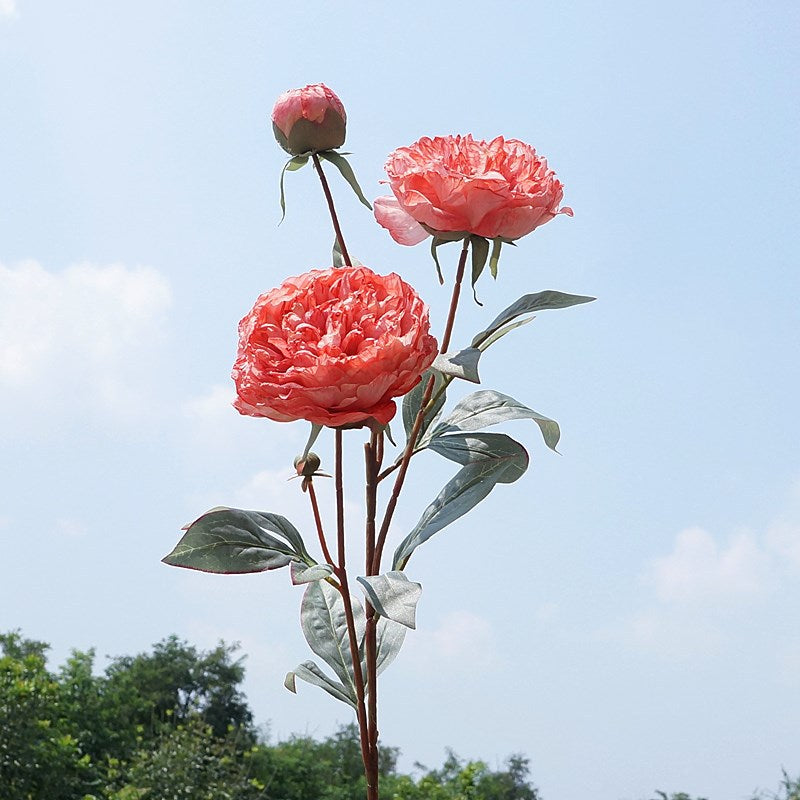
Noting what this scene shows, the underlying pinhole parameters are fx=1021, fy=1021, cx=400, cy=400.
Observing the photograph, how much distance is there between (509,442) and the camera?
1.20 meters

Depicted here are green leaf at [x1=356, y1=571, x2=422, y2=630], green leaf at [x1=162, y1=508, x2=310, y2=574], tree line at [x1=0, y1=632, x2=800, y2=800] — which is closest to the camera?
green leaf at [x1=356, y1=571, x2=422, y2=630]

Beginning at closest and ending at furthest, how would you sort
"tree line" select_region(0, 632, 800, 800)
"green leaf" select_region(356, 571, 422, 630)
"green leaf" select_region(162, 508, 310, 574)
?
"green leaf" select_region(356, 571, 422, 630)
"green leaf" select_region(162, 508, 310, 574)
"tree line" select_region(0, 632, 800, 800)

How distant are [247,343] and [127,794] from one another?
3.72 meters

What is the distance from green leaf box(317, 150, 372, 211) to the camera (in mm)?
1231

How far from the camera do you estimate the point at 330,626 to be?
52.4 inches

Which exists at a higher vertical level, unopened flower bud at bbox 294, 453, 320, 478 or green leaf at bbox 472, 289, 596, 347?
green leaf at bbox 472, 289, 596, 347

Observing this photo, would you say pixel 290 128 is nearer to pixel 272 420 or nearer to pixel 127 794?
pixel 272 420

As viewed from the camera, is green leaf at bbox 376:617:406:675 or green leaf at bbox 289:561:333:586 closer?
green leaf at bbox 289:561:333:586

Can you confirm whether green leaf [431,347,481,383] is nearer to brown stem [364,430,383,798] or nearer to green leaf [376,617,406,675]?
brown stem [364,430,383,798]

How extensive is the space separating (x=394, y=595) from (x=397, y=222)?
1.52 feet

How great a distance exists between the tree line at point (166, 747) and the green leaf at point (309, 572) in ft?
10.3

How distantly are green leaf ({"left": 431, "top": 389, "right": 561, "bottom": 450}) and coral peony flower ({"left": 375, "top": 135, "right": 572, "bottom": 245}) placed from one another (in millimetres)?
197

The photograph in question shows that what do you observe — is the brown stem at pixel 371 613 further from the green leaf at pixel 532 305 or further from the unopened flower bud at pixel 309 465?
the green leaf at pixel 532 305

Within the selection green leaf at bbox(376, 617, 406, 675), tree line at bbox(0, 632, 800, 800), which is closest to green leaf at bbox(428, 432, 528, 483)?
green leaf at bbox(376, 617, 406, 675)
